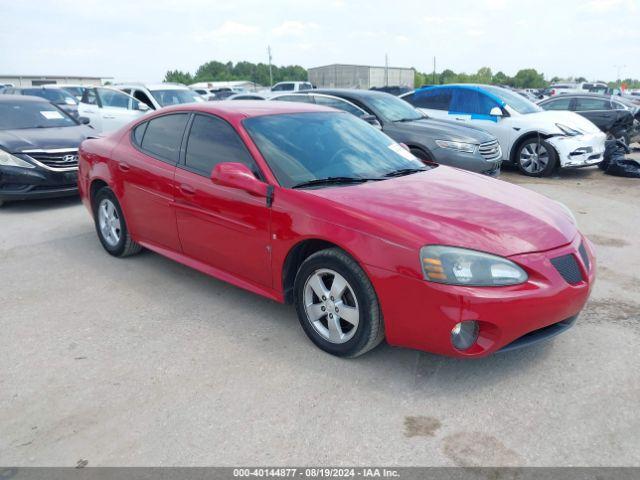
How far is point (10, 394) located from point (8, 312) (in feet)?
4.31

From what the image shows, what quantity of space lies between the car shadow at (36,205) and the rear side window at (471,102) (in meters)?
7.21

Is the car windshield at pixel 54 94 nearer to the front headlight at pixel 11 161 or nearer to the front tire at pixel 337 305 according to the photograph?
the front headlight at pixel 11 161

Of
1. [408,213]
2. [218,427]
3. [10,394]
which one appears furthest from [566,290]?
[10,394]

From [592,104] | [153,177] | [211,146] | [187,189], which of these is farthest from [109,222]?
[592,104]

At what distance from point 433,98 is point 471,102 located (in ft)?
2.89

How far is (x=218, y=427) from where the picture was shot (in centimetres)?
282

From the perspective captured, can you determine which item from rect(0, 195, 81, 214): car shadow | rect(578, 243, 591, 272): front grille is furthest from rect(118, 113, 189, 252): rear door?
rect(0, 195, 81, 214): car shadow

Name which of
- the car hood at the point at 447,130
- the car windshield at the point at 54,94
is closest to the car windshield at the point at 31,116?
the car hood at the point at 447,130

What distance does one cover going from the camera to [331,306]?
339cm

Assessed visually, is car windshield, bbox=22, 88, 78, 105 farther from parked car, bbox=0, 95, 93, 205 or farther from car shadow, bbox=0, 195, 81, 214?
car shadow, bbox=0, 195, 81, 214

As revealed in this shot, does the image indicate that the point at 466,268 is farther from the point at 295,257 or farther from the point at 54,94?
the point at 54,94

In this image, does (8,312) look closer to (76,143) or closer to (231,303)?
(231,303)

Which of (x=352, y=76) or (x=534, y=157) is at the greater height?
(x=352, y=76)

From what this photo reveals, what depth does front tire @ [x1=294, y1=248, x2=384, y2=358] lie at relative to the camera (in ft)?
10.5
